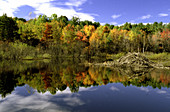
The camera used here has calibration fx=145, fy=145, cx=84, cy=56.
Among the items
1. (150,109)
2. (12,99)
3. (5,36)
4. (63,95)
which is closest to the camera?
(150,109)

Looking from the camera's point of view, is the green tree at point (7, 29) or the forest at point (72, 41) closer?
the forest at point (72, 41)

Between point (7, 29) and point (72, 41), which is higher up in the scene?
point (7, 29)

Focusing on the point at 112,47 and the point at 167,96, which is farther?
the point at 112,47

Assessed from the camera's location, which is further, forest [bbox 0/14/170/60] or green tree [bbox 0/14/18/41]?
green tree [bbox 0/14/18/41]

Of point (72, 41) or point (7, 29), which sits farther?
point (72, 41)

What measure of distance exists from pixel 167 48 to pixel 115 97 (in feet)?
181

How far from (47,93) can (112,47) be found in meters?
47.7

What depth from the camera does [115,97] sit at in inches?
273

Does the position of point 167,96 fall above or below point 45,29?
below

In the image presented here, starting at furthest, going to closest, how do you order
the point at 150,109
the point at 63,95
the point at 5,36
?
the point at 5,36 < the point at 63,95 < the point at 150,109

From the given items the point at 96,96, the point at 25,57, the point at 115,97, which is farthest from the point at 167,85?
the point at 25,57

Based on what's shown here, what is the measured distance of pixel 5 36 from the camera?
161ft

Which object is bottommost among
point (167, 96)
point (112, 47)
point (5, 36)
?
point (167, 96)

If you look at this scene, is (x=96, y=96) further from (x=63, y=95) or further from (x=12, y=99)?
(x=12, y=99)
